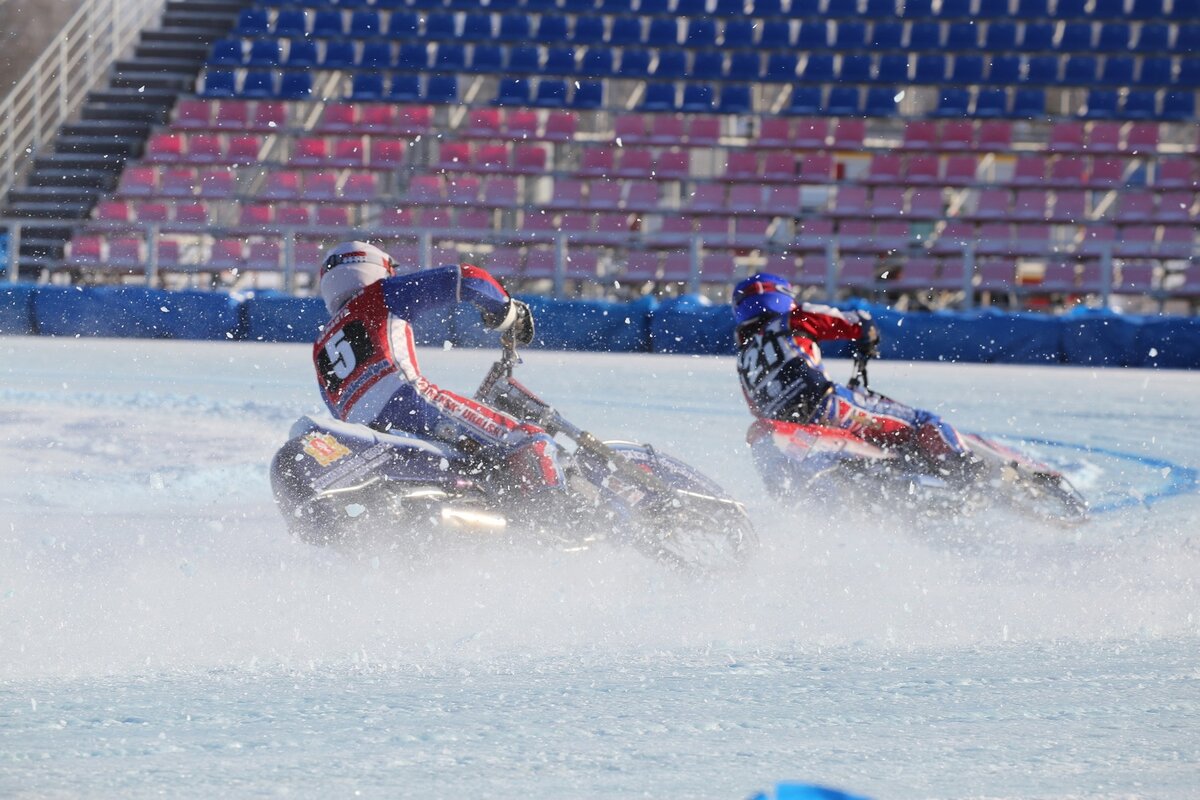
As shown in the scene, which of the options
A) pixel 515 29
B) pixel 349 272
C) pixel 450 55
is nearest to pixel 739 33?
pixel 515 29

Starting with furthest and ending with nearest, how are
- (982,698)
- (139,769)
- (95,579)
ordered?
1. (95,579)
2. (982,698)
3. (139,769)

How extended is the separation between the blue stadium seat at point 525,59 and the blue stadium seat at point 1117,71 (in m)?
7.84

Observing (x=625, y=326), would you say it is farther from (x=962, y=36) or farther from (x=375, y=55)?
(x=962, y=36)

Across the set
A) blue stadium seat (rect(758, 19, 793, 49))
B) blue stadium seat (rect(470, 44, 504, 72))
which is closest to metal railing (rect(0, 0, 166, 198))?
blue stadium seat (rect(470, 44, 504, 72))

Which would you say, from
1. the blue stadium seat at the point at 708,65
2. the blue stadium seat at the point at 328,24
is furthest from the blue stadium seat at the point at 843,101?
the blue stadium seat at the point at 328,24

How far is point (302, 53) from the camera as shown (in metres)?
21.9

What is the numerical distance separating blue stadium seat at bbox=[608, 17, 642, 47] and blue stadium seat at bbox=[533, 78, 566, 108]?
1.06m

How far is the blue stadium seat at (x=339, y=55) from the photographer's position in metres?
21.7

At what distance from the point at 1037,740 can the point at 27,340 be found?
44.7 ft

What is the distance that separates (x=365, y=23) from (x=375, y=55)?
902 mm

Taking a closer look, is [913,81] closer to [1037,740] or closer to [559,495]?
[559,495]

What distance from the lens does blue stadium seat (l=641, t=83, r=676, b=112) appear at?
21.3 meters

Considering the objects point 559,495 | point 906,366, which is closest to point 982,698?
point 559,495

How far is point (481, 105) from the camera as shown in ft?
69.5
